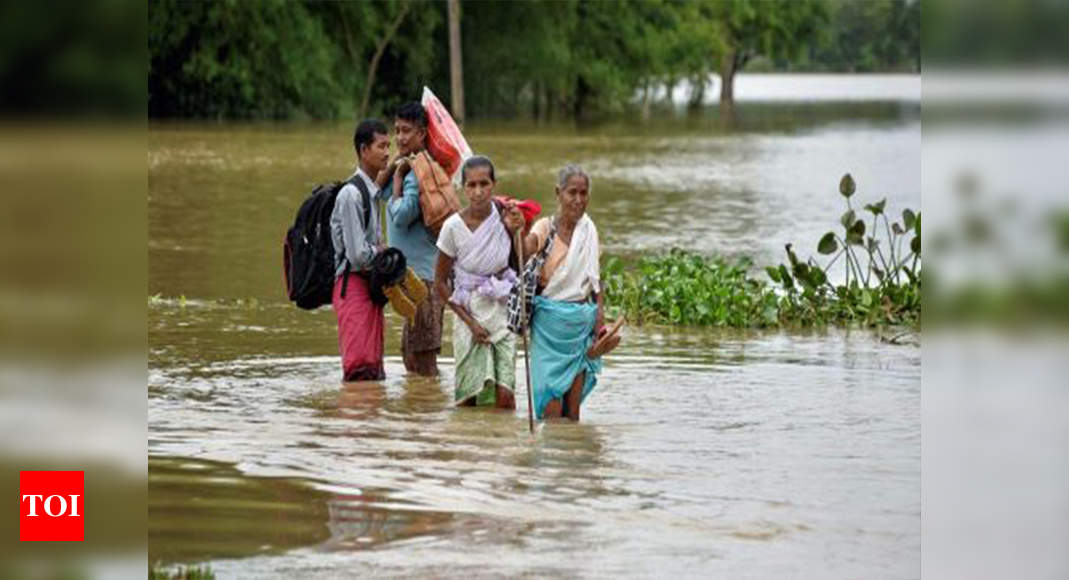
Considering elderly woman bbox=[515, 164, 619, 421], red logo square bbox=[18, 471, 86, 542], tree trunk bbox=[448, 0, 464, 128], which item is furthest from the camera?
tree trunk bbox=[448, 0, 464, 128]

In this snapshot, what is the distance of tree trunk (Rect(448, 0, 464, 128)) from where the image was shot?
185ft

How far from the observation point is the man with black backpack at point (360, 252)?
11.0 meters

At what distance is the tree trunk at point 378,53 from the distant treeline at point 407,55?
0.10 metres

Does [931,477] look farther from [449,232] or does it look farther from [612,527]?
[449,232]

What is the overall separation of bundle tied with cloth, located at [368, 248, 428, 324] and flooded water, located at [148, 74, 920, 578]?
20.7 inches

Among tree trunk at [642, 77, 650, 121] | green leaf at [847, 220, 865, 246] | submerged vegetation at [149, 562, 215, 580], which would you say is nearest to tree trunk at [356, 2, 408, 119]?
tree trunk at [642, 77, 650, 121]

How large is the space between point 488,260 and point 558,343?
0.71 m

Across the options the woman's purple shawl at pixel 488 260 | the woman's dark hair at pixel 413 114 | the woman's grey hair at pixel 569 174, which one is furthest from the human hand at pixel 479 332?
the woman's dark hair at pixel 413 114

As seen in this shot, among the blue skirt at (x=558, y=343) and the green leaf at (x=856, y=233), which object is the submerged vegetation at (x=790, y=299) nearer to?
the green leaf at (x=856, y=233)

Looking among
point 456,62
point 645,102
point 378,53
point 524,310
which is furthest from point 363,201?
point 645,102

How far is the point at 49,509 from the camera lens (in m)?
4.84

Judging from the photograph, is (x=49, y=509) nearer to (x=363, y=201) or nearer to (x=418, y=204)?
(x=363, y=201)

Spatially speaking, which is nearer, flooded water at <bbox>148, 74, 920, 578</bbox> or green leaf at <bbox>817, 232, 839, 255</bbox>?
flooded water at <bbox>148, 74, 920, 578</bbox>

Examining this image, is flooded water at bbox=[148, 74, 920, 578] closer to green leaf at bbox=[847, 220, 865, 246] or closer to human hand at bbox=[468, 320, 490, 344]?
human hand at bbox=[468, 320, 490, 344]
